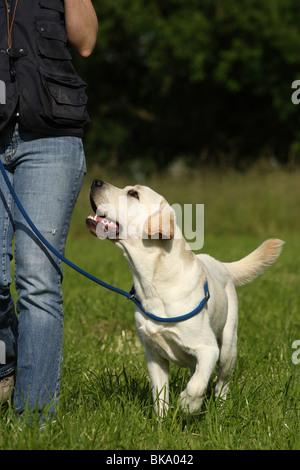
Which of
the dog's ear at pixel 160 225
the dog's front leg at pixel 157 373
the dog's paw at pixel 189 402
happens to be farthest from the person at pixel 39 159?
the dog's paw at pixel 189 402

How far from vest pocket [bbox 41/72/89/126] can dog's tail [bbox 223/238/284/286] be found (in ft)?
5.36

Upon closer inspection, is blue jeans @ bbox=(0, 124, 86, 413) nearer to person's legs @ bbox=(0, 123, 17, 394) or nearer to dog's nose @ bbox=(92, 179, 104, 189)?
person's legs @ bbox=(0, 123, 17, 394)

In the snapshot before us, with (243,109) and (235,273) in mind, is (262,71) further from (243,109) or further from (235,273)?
(235,273)

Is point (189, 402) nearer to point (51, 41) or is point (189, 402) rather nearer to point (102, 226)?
point (102, 226)

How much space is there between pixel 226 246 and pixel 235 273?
752cm

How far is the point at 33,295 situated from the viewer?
10.5 ft

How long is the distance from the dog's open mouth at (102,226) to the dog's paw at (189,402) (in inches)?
33.1

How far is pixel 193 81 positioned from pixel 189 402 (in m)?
21.2

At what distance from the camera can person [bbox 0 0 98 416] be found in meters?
3.15

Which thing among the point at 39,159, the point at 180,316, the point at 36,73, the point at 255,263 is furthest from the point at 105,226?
the point at 255,263

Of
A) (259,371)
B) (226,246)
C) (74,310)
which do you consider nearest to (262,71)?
(226,246)

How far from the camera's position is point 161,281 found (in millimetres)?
3465

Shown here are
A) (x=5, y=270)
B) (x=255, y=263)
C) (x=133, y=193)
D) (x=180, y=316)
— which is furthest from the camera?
(x=255, y=263)

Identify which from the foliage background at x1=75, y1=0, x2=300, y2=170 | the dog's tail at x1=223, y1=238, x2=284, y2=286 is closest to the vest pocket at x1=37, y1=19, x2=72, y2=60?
the dog's tail at x1=223, y1=238, x2=284, y2=286
